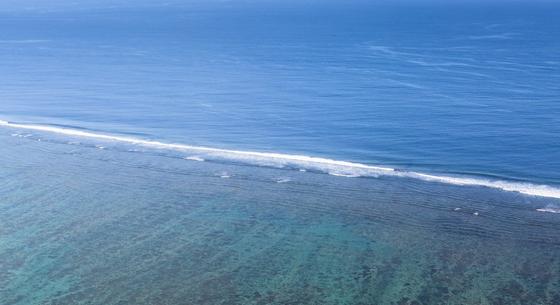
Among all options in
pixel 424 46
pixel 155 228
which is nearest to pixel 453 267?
pixel 155 228

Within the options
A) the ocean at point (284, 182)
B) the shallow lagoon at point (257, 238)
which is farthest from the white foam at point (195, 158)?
the shallow lagoon at point (257, 238)

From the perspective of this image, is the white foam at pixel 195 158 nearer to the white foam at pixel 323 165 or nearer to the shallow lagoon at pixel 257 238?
the white foam at pixel 323 165

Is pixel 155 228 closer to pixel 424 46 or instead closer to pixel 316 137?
pixel 316 137

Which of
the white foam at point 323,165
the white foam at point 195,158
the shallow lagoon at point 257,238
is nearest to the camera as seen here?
the shallow lagoon at point 257,238

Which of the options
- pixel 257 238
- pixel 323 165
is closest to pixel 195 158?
pixel 323 165

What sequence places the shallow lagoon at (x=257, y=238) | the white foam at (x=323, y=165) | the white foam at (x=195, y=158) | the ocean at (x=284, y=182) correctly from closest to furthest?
the shallow lagoon at (x=257, y=238) < the ocean at (x=284, y=182) < the white foam at (x=323, y=165) < the white foam at (x=195, y=158)
